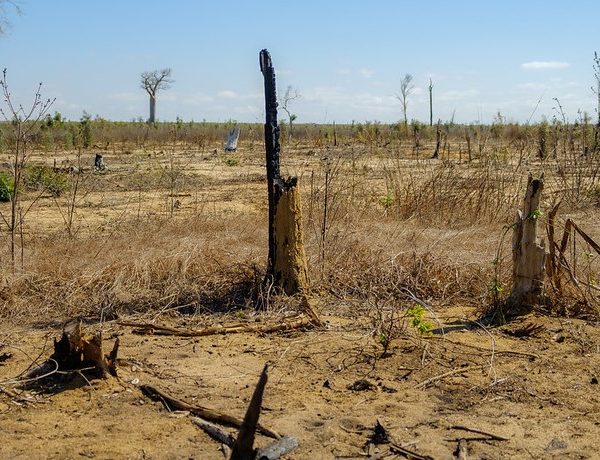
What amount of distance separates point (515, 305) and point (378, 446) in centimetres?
223

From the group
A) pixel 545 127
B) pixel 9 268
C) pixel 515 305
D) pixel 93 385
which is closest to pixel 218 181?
pixel 545 127

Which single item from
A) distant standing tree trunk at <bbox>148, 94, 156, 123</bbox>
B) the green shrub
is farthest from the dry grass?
distant standing tree trunk at <bbox>148, 94, 156, 123</bbox>

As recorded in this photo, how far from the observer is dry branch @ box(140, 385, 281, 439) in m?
3.57

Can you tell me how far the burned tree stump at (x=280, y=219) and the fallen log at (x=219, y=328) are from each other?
1.98 ft

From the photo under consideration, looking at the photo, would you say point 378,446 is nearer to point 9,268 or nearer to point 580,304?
point 580,304

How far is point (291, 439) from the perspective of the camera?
11.2 feet

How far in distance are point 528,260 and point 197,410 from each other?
8.60 feet

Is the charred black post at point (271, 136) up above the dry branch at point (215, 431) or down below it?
above

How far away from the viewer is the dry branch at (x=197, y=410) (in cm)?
357

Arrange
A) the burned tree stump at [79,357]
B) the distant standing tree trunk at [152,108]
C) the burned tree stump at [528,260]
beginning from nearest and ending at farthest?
the burned tree stump at [79,357] → the burned tree stump at [528,260] → the distant standing tree trunk at [152,108]

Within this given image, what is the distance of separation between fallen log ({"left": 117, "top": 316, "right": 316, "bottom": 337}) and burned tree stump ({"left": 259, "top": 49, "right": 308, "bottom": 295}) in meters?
0.60

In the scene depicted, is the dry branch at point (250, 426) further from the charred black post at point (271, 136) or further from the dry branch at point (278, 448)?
the charred black post at point (271, 136)

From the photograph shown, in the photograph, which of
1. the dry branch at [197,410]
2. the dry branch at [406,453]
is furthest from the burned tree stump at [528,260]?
the dry branch at [197,410]

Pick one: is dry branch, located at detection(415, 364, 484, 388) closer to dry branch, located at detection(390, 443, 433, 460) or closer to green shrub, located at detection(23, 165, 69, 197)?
dry branch, located at detection(390, 443, 433, 460)
